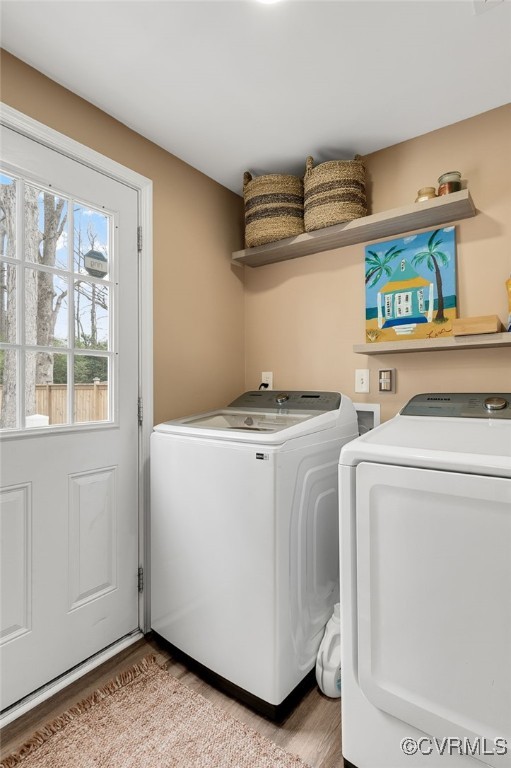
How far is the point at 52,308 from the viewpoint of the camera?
1566mm

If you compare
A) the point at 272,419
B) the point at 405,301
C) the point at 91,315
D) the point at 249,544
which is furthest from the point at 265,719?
the point at 405,301

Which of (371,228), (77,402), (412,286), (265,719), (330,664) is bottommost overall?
(265,719)

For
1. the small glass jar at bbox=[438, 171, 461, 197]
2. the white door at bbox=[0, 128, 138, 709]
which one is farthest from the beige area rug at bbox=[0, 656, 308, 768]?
the small glass jar at bbox=[438, 171, 461, 197]

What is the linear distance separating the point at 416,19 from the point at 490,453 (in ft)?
4.67

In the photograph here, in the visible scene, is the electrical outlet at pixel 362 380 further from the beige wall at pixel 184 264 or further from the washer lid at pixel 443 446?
the beige wall at pixel 184 264

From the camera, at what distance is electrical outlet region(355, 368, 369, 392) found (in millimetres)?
2025

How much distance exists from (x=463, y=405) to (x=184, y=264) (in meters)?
1.52

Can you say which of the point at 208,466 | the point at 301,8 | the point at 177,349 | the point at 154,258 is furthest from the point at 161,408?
the point at 301,8

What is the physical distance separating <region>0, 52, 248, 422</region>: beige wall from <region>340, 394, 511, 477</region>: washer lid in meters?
1.11

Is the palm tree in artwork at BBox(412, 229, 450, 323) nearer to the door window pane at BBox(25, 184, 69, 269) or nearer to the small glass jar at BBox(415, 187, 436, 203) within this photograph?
the small glass jar at BBox(415, 187, 436, 203)

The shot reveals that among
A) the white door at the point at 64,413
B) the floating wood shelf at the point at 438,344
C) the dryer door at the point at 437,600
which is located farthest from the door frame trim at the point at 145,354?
the dryer door at the point at 437,600

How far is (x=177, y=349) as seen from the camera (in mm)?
2059

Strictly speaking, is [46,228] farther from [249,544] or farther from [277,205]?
[249,544]

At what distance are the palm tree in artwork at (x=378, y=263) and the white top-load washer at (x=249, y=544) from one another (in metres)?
0.69
